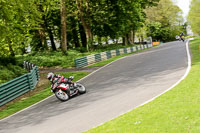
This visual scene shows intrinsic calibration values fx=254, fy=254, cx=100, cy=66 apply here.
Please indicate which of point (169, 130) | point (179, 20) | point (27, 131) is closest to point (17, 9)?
point (27, 131)

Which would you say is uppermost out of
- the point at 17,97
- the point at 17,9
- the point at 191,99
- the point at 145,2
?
the point at 145,2

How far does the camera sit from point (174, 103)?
23.8 feet

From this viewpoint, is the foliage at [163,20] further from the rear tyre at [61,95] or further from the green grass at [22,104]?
the rear tyre at [61,95]

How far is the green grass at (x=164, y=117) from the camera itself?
547 centimetres

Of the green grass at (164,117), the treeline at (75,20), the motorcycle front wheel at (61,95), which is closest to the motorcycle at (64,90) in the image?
the motorcycle front wheel at (61,95)

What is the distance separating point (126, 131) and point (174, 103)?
2.15 m

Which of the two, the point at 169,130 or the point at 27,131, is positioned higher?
the point at 169,130

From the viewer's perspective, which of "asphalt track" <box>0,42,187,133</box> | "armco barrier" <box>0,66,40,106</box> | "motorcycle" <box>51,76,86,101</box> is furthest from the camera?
"armco barrier" <box>0,66,40,106</box>

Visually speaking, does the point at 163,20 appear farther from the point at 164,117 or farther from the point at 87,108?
the point at 164,117

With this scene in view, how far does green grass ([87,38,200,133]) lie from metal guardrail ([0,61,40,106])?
811 cm

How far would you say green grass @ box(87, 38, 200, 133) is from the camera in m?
5.47

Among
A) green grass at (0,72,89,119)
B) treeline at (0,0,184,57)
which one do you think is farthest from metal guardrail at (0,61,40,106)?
treeline at (0,0,184,57)

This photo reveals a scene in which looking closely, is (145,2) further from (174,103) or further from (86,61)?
(174,103)

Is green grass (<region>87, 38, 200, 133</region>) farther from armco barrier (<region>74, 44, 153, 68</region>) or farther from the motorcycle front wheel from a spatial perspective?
armco barrier (<region>74, 44, 153, 68</region>)
